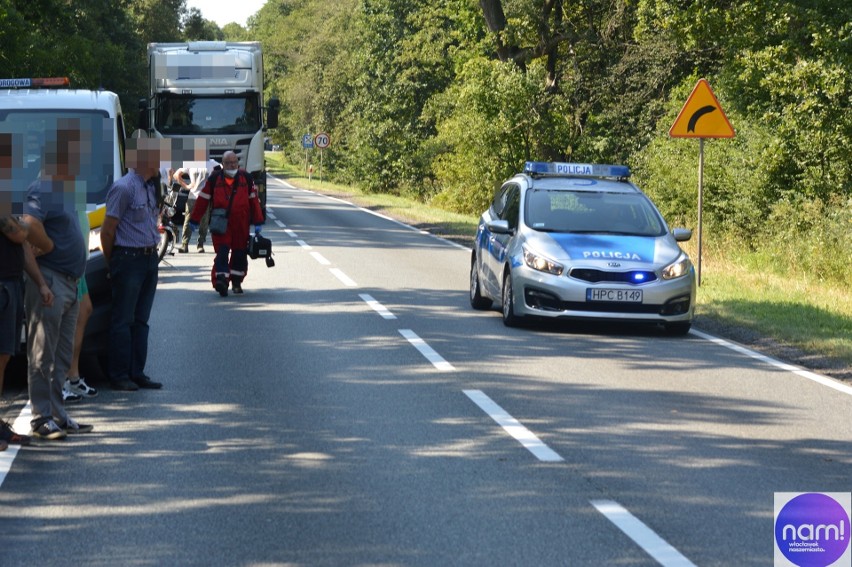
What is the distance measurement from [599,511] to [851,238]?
1690 cm

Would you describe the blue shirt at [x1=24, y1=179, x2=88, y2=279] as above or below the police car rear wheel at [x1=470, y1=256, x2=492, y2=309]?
above

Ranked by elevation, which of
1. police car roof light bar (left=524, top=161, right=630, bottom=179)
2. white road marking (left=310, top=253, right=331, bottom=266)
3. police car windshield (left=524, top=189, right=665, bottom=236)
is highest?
police car roof light bar (left=524, top=161, right=630, bottom=179)

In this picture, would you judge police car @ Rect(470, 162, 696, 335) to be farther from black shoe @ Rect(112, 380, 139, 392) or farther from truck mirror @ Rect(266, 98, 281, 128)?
truck mirror @ Rect(266, 98, 281, 128)

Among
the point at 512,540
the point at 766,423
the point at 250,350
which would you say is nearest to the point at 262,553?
the point at 512,540

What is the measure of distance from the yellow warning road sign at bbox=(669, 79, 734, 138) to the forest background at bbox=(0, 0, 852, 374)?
214 cm

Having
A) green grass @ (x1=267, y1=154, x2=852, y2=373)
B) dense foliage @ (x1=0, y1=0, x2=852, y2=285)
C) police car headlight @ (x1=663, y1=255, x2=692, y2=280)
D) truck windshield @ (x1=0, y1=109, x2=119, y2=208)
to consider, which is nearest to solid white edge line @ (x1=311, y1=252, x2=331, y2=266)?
green grass @ (x1=267, y1=154, x2=852, y2=373)

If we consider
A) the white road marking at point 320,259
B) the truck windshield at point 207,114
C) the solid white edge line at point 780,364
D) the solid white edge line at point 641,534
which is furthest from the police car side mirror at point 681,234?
the truck windshield at point 207,114

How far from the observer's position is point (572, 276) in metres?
13.4

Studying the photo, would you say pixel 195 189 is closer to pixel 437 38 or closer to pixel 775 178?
pixel 775 178

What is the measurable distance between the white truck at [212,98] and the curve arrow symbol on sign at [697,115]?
14.8m

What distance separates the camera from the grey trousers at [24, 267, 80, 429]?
8.24 metres

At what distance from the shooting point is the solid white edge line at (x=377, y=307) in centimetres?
1476

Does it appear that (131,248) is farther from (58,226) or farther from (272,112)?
(272,112)

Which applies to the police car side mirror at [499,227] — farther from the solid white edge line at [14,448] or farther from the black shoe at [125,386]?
the solid white edge line at [14,448]
